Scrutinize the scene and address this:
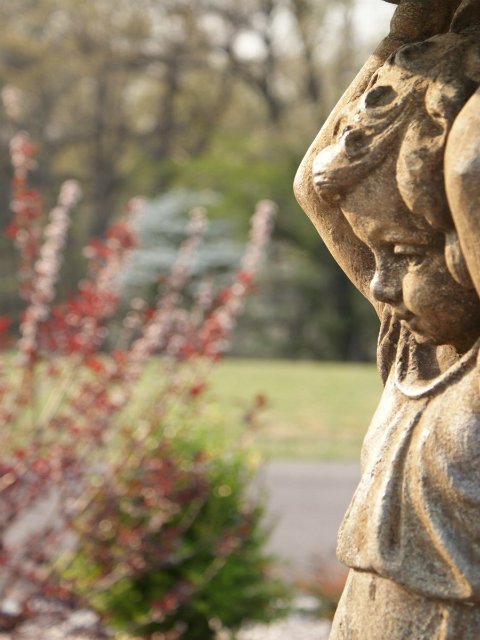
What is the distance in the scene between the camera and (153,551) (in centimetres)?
504

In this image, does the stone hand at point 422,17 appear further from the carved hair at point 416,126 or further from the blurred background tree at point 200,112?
the blurred background tree at point 200,112

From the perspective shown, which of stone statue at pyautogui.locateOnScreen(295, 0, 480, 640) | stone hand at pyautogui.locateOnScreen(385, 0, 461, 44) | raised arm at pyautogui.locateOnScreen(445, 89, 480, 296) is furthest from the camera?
stone hand at pyautogui.locateOnScreen(385, 0, 461, 44)

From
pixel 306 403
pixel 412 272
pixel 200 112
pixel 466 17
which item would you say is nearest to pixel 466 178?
pixel 412 272

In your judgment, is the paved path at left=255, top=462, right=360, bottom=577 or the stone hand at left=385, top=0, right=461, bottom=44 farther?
the paved path at left=255, top=462, right=360, bottom=577

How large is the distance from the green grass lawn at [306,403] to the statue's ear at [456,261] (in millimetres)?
8185

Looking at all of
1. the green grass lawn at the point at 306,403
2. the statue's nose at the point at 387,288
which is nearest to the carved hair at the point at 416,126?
the statue's nose at the point at 387,288

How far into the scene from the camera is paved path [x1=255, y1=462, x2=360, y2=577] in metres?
8.36

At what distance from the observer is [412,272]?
6.82ft

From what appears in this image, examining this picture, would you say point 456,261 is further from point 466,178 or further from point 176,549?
point 176,549

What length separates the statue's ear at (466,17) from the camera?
214 centimetres

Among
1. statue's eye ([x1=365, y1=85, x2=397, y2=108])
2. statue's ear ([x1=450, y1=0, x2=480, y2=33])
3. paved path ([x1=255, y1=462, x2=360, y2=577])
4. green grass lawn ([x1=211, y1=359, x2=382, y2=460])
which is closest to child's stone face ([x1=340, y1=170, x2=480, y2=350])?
statue's eye ([x1=365, y1=85, x2=397, y2=108])

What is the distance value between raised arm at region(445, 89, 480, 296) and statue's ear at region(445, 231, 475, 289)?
0.19ft

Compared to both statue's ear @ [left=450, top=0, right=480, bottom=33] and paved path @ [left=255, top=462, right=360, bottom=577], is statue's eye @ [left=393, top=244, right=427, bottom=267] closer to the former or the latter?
statue's ear @ [left=450, top=0, right=480, bottom=33]

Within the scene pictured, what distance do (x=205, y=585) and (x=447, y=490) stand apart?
345 centimetres
